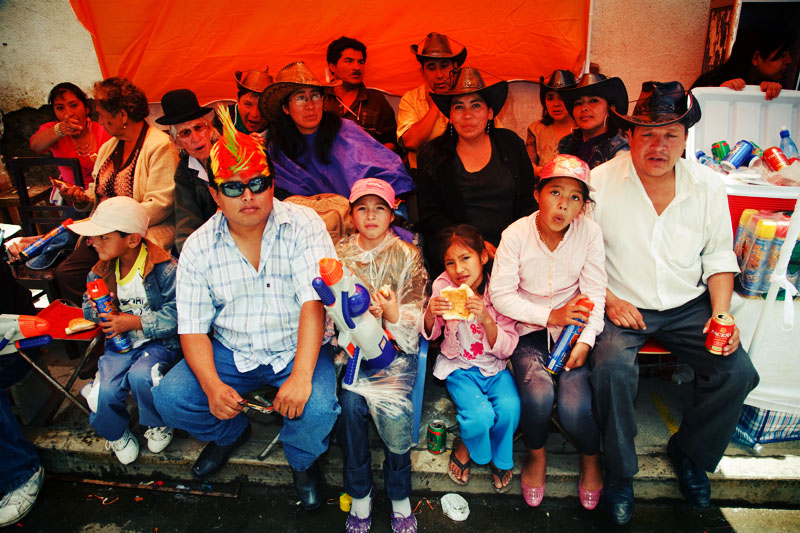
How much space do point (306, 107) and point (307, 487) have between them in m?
2.62

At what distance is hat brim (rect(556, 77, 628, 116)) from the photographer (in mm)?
3365

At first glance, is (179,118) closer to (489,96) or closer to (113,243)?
(113,243)

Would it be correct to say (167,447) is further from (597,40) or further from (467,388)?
(597,40)

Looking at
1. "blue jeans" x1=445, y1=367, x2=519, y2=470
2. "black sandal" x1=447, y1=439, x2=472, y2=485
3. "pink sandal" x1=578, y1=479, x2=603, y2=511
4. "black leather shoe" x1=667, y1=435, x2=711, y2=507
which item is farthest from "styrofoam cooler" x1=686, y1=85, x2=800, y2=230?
"black sandal" x1=447, y1=439, x2=472, y2=485

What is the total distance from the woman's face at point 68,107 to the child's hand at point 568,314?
465 centimetres

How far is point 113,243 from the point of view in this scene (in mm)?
2861

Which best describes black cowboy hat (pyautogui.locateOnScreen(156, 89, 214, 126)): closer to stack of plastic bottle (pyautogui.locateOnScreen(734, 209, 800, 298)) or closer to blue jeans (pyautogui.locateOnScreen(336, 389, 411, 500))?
blue jeans (pyautogui.locateOnScreen(336, 389, 411, 500))

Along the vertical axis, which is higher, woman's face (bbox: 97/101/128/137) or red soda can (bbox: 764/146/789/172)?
woman's face (bbox: 97/101/128/137)

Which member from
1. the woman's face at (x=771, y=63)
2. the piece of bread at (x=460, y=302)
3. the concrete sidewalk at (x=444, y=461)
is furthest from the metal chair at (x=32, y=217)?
the woman's face at (x=771, y=63)

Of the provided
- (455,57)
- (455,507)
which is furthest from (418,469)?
(455,57)

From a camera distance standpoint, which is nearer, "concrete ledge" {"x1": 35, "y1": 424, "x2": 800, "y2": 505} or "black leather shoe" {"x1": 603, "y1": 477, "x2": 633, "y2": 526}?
"black leather shoe" {"x1": 603, "y1": 477, "x2": 633, "y2": 526}

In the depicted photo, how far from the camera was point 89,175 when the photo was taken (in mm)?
4789

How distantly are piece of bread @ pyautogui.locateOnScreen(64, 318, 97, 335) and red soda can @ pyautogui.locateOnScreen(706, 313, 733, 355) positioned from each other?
3.58m

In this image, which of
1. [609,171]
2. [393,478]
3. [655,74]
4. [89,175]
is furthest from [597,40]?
[89,175]
